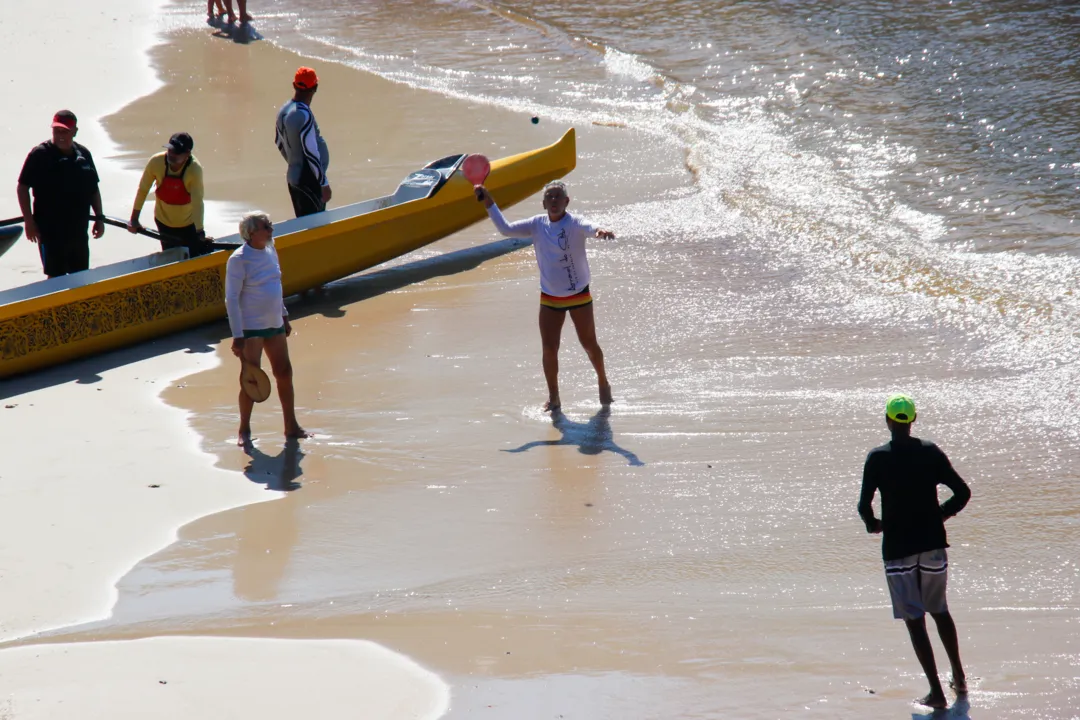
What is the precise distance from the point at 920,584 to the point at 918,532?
0.64ft

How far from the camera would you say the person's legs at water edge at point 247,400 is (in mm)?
6984

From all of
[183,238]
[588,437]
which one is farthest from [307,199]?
[588,437]

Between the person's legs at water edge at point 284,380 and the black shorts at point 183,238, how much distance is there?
257cm

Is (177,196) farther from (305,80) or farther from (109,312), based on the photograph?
(305,80)

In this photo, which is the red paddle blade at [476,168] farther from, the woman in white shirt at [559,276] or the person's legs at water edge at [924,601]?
the person's legs at water edge at [924,601]

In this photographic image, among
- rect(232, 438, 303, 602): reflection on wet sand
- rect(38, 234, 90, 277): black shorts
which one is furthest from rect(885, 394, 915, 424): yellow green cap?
rect(38, 234, 90, 277): black shorts

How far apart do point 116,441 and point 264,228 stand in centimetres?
156

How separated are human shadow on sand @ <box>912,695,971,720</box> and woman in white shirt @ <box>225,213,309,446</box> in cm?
408

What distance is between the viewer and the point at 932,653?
432cm

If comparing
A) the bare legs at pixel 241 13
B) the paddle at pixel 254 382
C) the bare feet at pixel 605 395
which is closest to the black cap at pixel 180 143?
the paddle at pixel 254 382

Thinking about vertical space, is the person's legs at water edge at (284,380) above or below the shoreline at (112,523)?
above

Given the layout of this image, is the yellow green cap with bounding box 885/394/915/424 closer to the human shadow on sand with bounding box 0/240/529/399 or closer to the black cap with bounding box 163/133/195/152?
the human shadow on sand with bounding box 0/240/529/399

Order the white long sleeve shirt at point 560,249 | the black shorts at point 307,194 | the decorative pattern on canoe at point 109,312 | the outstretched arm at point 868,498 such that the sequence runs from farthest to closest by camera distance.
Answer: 1. the black shorts at point 307,194
2. the decorative pattern on canoe at point 109,312
3. the white long sleeve shirt at point 560,249
4. the outstretched arm at point 868,498

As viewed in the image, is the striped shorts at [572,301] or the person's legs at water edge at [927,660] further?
the striped shorts at [572,301]
